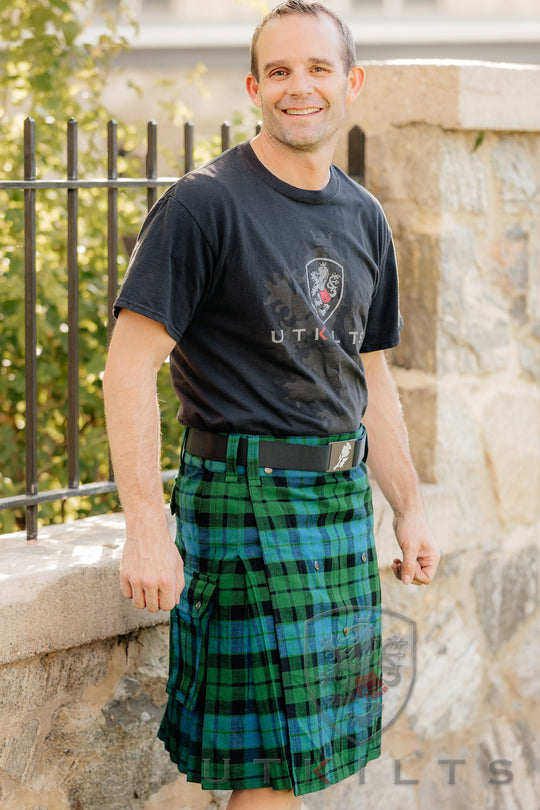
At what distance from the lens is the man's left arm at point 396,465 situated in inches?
91.1

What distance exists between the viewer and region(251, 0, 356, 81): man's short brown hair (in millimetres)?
1959

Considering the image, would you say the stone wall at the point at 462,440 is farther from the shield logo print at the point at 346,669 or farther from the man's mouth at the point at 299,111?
the man's mouth at the point at 299,111

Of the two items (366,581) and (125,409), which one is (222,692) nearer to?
(366,581)

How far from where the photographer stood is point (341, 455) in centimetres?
205

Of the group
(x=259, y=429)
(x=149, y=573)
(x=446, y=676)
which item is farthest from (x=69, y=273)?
(x=446, y=676)

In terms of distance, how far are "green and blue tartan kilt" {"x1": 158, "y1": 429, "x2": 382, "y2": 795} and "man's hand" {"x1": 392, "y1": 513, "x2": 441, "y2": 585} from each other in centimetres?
29

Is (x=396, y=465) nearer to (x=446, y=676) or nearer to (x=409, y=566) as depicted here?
(x=409, y=566)

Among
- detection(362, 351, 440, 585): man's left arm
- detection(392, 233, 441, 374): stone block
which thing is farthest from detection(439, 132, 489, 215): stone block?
detection(362, 351, 440, 585): man's left arm

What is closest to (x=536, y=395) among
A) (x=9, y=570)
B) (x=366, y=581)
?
(x=366, y=581)

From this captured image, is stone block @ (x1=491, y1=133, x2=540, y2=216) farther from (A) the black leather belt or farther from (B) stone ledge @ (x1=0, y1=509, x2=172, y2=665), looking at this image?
(B) stone ledge @ (x1=0, y1=509, x2=172, y2=665)

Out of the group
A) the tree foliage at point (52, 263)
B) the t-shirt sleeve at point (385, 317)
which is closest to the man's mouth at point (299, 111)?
the t-shirt sleeve at point (385, 317)

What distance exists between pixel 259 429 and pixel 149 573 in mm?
339

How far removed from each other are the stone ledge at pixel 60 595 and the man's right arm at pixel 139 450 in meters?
0.38

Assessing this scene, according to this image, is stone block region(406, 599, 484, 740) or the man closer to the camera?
the man
